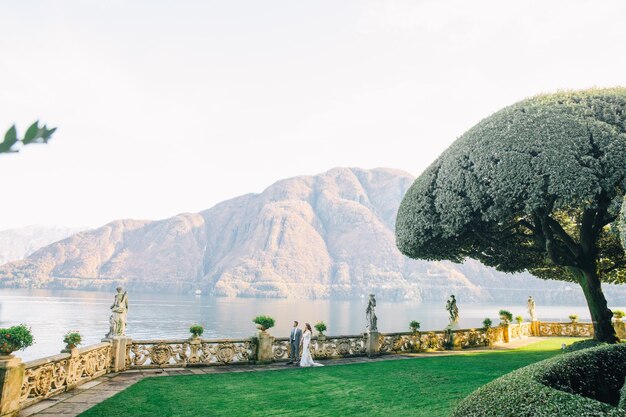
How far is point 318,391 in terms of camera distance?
13.1m

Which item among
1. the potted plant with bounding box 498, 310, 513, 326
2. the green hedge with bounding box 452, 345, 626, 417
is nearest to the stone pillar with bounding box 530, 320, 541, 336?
the potted plant with bounding box 498, 310, 513, 326

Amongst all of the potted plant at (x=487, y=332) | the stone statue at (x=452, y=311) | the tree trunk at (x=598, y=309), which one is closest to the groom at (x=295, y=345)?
the stone statue at (x=452, y=311)

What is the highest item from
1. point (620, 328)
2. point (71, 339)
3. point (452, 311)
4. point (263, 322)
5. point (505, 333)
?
point (452, 311)

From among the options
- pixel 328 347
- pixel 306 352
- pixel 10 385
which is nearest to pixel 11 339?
pixel 10 385

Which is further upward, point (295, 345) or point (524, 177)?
point (524, 177)

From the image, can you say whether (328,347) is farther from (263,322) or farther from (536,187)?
(536,187)

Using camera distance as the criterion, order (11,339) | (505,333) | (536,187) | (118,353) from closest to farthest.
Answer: (11,339) < (536,187) < (118,353) < (505,333)

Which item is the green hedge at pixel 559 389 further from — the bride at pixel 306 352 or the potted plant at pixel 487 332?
the potted plant at pixel 487 332

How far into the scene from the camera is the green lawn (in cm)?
1080

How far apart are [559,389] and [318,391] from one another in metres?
7.97

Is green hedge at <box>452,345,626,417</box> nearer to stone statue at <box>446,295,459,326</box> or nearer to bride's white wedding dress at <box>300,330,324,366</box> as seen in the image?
bride's white wedding dress at <box>300,330,324,366</box>

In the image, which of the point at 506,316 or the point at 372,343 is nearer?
the point at 372,343

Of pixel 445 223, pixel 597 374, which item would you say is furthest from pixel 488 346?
pixel 597 374

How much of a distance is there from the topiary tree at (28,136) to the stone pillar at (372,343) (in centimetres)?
2075
